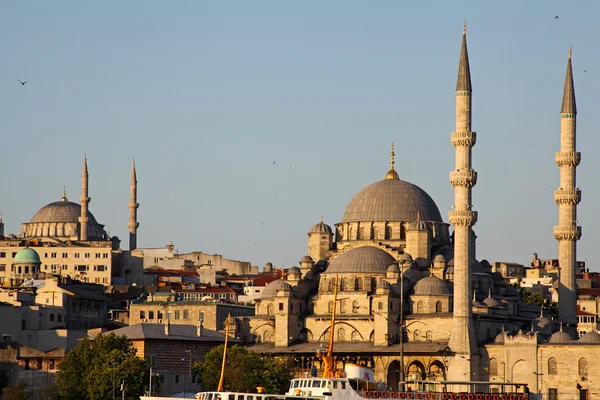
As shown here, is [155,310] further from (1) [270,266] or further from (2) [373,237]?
(1) [270,266]

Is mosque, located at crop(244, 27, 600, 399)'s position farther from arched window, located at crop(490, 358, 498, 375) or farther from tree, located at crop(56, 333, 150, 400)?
tree, located at crop(56, 333, 150, 400)

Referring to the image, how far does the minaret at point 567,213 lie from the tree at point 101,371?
25435 mm

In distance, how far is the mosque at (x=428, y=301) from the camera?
84.2 metres

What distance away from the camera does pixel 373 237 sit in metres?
98.2

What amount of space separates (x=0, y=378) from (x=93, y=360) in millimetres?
6229

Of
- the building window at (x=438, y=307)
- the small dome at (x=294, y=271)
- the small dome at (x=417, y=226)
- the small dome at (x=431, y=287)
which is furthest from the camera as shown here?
the small dome at (x=294, y=271)

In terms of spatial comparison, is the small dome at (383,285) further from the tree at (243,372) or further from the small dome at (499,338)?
the tree at (243,372)

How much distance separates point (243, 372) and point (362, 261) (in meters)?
16.5

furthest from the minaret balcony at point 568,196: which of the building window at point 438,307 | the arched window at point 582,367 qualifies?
the arched window at point 582,367

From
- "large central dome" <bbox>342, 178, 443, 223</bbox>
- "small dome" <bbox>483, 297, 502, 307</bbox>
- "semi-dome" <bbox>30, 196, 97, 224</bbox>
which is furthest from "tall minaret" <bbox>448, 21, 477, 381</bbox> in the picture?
"semi-dome" <bbox>30, 196, 97, 224</bbox>

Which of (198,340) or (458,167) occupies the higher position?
(458,167)

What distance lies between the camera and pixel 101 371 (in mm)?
76312

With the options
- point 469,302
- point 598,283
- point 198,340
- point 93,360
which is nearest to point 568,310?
point 469,302

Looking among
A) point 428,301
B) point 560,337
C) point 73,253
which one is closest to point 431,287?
point 428,301
